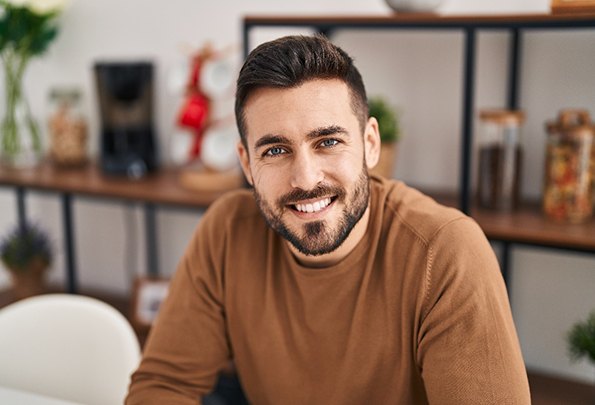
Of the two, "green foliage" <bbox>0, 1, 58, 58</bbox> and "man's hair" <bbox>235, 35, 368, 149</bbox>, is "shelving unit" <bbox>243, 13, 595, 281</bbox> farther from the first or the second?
"green foliage" <bbox>0, 1, 58, 58</bbox>

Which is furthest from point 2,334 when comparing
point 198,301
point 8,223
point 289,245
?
point 8,223

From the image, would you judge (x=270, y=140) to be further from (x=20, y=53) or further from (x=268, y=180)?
(x=20, y=53)

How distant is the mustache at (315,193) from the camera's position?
1.22 meters

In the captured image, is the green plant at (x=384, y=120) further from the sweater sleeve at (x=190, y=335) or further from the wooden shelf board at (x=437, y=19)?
the sweater sleeve at (x=190, y=335)

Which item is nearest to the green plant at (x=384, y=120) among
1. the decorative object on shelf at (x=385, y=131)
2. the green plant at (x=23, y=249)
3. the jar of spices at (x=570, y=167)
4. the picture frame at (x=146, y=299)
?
the decorative object on shelf at (x=385, y=131)

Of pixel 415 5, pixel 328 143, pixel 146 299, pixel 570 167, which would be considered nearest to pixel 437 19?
pixel 415 5

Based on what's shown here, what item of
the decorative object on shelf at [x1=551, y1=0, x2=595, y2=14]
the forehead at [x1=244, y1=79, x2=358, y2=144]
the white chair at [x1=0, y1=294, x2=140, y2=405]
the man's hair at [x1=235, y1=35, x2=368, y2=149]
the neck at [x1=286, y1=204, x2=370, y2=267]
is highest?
the decorative object on shelf at [x1=551, y1=0, x2=595, y2=14]

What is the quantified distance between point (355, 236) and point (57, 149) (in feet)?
4.74

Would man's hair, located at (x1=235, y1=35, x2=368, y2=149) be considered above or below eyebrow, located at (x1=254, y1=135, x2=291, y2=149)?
above

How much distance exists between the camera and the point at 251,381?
4.64 feet

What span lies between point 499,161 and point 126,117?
3.83ft

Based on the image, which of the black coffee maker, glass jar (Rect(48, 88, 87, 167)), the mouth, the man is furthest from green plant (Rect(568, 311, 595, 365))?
glass jar (Rect(48, 88, 87, 167))

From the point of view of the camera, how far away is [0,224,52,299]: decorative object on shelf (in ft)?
8.11

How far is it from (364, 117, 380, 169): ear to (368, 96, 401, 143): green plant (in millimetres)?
468
